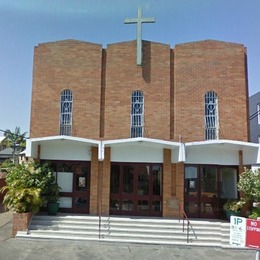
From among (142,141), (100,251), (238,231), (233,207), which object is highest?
(142,141)

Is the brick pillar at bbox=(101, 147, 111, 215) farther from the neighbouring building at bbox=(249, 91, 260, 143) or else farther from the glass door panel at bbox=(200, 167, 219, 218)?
the neighbouring building at bbox=(249, 91, 260, 143)

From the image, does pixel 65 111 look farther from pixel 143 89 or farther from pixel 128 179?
pixel 128 179

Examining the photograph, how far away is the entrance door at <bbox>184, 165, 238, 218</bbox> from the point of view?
12.4 metres

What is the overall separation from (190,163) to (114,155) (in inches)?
134

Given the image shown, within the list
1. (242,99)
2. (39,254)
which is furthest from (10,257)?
(242,99)

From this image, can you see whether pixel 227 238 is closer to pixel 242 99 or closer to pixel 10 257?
pixel 242 99

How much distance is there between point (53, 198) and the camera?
11.8 m

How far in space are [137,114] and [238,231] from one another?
7600mm

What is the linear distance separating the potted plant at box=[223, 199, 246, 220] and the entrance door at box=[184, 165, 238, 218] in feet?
2.16

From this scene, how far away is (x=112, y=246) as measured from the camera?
9562 mm

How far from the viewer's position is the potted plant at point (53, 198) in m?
11.6

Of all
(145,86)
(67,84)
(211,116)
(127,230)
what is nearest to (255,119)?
(211,116)

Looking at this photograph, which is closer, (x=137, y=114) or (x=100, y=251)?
(x=100, y=251)

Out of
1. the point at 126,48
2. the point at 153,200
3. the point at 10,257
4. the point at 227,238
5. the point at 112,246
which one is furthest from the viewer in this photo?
the point at 126,48
